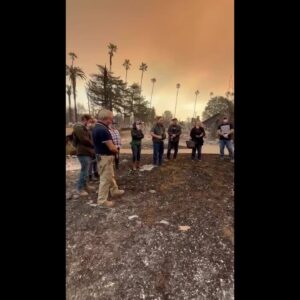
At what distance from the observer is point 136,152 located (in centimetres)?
363

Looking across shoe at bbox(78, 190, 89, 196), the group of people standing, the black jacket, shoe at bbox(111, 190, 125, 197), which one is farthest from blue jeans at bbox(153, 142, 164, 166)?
shoe at bbox(78, 190, 89, 196)

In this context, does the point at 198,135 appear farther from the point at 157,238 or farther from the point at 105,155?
the point at 157,238

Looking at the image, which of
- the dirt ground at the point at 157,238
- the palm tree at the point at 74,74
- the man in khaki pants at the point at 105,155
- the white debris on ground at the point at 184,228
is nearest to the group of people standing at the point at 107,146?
the man in khaki pants at the point at 105,155

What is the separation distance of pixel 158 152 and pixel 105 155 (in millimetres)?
1192

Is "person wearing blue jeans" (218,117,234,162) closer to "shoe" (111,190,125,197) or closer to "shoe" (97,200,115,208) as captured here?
"shoe" (111,190,125,197)

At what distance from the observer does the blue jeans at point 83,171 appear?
2.98 metres

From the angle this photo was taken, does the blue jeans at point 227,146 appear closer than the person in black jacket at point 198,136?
Yes

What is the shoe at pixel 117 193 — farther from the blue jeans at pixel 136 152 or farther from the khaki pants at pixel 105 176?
the blue jeans at pixel 136 152

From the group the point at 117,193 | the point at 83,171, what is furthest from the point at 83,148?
the point at 117,193

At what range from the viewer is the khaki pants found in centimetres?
292
